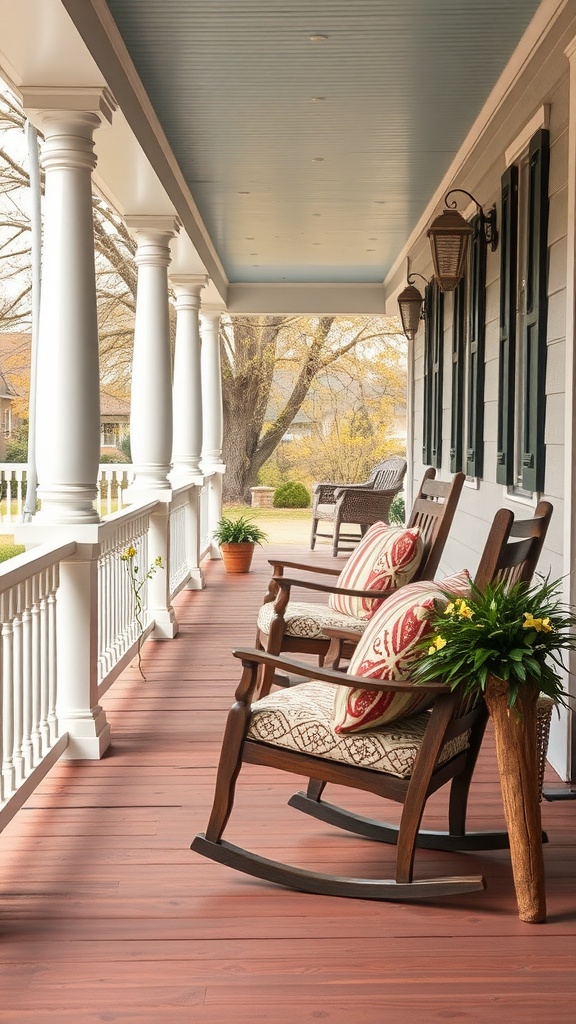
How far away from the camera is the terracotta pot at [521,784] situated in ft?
8.75

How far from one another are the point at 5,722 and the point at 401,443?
58.1 ft

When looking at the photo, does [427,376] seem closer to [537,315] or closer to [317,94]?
[317,94]

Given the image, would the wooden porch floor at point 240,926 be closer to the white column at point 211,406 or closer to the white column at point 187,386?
the white column at point 187,386

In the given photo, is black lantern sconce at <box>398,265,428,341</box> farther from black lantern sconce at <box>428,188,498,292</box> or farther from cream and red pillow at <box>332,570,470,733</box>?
cream and red pillow at <box>332,570,470,733</box>

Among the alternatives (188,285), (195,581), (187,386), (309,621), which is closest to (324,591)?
(309,621)

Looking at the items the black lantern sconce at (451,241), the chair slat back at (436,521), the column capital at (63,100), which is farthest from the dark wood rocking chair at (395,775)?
the black lantern sconce at (451,241)

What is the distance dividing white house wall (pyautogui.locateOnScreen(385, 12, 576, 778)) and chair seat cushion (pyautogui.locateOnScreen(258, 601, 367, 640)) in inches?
34.2

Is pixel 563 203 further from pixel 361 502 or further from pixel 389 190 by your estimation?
pixel 361 502

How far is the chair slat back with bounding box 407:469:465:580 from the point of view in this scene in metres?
4.09

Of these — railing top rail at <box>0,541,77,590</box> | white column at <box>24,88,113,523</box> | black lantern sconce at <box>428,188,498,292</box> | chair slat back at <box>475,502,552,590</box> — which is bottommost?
railing top rail at <box>0,541,77,590</box>

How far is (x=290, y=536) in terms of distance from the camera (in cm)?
1559

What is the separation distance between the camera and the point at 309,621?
14.8ft

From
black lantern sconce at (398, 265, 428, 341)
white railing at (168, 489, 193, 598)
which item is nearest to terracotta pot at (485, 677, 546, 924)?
white railing at (168, 489, 193, 598)

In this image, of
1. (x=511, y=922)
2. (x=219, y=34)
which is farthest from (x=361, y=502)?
(x=511, y=922)
